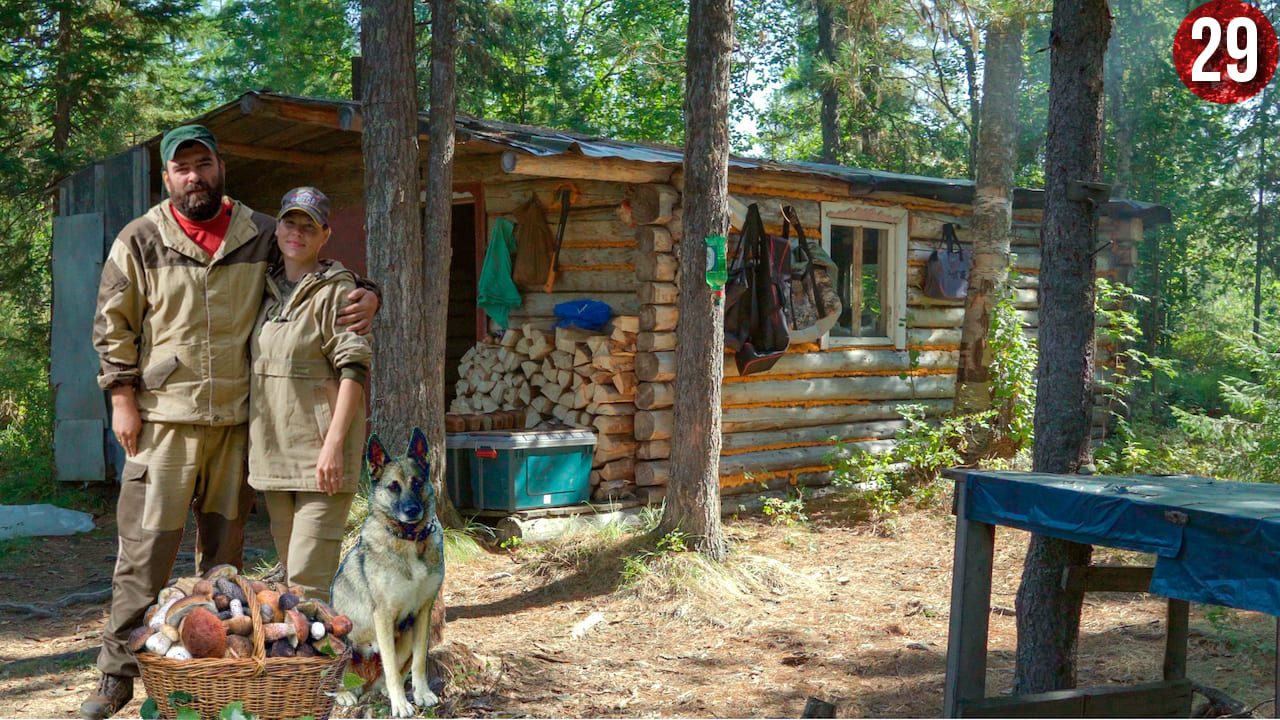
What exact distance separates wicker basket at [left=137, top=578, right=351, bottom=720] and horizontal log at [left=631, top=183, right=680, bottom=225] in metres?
6.06

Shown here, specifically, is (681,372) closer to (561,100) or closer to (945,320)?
(945,320)

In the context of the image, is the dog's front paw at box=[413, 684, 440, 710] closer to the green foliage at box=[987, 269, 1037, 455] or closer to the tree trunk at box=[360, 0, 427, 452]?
the tree trunk at box=[360, 0, 427, 452]

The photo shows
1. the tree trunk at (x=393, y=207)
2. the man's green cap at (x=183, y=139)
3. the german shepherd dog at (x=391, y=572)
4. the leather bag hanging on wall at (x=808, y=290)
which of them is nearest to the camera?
the german shepherd dog at (x=391, y=572)

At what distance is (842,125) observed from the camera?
24938mm

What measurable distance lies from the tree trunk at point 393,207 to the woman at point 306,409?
2.61 metres

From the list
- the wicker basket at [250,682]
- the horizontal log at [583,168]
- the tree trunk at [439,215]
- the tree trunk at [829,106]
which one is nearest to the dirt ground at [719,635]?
the wicker basket at [250,682]

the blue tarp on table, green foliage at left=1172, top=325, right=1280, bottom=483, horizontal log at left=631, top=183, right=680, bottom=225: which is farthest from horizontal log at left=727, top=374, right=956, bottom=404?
the blue tarp on table

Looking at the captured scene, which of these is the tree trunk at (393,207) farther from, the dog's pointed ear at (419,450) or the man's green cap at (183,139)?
the dog's pointed ear at (419,450)

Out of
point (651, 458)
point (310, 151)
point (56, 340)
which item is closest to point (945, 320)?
point (651, 458)

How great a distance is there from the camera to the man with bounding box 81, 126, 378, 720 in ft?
13.0

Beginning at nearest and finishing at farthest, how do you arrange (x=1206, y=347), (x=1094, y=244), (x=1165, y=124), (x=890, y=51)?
(x=1094, y=244)
(x=890, y=51)
(x=1165, y=124)
(x=1206, y=347)

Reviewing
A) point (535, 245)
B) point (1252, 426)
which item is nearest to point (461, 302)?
point (535, 245)

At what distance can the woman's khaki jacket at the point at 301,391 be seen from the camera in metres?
3.83

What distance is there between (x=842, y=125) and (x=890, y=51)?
8753 mm
